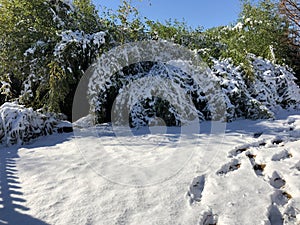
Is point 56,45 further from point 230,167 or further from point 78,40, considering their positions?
point 230,167

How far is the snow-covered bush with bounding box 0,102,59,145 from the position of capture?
367cm

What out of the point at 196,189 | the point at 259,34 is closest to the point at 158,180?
the point at 196,189

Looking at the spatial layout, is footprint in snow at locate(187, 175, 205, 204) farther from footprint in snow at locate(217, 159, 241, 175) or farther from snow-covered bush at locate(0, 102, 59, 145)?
snow-covered bush at locate(0, 102, 59, 145)

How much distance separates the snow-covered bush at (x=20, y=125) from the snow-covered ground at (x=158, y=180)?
0.23m

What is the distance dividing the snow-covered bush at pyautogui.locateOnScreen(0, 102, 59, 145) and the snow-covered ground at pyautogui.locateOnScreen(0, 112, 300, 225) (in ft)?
0.74

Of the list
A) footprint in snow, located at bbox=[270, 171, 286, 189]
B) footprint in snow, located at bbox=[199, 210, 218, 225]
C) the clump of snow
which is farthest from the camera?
the clump of snow

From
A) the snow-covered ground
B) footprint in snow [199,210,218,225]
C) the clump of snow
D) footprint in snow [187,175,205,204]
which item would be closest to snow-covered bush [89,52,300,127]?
the clump of snow

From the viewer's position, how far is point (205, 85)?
4.59 m

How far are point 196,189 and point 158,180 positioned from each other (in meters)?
0.33

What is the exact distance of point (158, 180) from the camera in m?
2.28

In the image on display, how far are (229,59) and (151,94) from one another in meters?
1.81

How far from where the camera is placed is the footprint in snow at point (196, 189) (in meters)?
1.99

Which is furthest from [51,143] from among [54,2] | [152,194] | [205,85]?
[54,2]

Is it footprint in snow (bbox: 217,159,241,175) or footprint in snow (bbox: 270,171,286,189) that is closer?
footprint in snow (bbox: 270,171,286,189)
